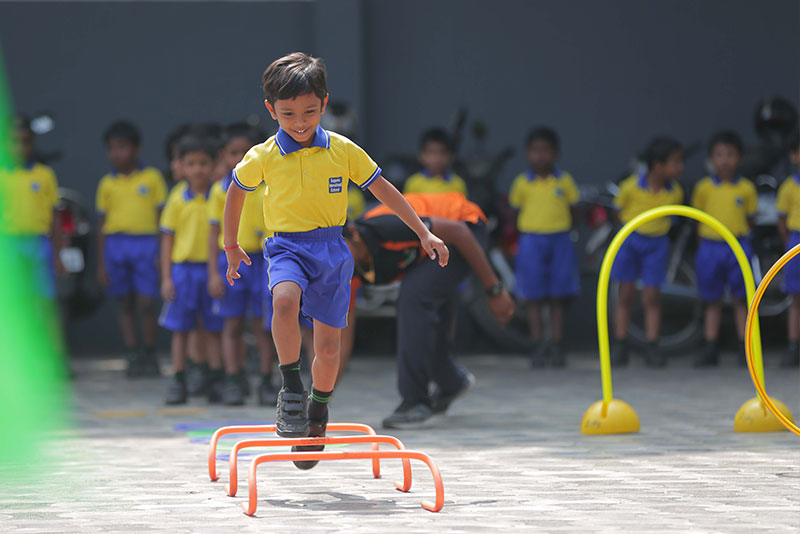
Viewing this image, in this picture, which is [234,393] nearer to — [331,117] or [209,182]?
[209,182]

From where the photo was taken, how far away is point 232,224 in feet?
14.4

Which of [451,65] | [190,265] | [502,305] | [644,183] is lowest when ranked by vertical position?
[502,305]

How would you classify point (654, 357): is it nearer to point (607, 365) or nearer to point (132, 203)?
point (607, 365)

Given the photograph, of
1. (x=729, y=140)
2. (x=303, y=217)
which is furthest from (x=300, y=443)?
(x=729, y=140)

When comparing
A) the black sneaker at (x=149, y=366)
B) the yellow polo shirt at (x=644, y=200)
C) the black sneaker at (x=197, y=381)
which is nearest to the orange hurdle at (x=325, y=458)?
the black sneaker at (x=197, y=381)

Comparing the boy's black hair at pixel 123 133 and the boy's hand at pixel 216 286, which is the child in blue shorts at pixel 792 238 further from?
the boy's black hair at pixel 123 133

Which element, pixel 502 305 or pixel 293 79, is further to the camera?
pixel 502 305

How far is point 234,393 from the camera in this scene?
24.4 ft

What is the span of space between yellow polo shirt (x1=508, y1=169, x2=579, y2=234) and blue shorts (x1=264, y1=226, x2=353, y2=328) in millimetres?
5491

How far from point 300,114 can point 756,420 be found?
292 centimetres

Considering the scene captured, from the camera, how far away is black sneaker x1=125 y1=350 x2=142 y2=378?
9.34m

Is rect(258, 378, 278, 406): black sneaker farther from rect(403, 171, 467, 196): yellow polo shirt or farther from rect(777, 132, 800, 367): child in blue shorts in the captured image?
rect(777, 132, 800, 367): child in blue shorts

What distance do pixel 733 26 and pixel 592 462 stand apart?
7.16 metres

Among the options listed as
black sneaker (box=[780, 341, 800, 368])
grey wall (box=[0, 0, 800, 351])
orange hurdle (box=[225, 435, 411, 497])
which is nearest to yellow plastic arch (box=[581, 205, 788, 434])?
orange hurdle (box=[225, 435, 411, 497])
